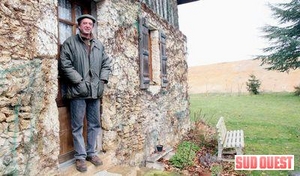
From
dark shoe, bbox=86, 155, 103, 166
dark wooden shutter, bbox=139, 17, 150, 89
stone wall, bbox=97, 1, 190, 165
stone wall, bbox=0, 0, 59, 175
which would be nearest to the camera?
stone wall, bbox=0, 0, 59, 175

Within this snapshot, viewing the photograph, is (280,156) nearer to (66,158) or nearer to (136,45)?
(136,45)

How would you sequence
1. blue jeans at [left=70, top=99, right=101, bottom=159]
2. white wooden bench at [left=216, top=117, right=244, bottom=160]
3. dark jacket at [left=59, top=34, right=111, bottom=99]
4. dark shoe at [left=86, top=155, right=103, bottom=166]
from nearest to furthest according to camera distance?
dark jacket at [left=59, top=34, right=111, bottom=99], blue jeans at [left=70, top=99, right=101, bottom=159], dark shoe at [left=86, top=155, right=103, bottom=166], white wooden bench at [left=216, top=117, right=244, bottom=160]

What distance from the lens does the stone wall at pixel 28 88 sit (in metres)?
2.50

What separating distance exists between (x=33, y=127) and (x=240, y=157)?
4.32 m

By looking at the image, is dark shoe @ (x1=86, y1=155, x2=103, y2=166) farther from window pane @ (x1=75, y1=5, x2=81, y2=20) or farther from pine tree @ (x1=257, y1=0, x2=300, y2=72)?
pine tree @ (x1=257, y1=0, x2=300, y2=72)

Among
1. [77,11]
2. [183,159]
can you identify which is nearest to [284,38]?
[183,159]

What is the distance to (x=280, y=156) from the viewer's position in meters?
6.09

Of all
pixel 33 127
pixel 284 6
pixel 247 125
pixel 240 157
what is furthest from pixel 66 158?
pixel 284 6

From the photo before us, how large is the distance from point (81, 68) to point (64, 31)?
664 mm

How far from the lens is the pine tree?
18.2 metres

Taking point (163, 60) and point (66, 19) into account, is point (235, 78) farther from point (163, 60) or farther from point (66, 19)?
point (66, 19)

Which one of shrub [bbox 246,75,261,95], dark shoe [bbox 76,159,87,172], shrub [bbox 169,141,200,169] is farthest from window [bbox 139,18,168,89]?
shrub [bbox 246,75,261,95]

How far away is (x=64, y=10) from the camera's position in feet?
12.0

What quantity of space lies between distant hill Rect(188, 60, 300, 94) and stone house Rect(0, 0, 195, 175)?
20.5m
